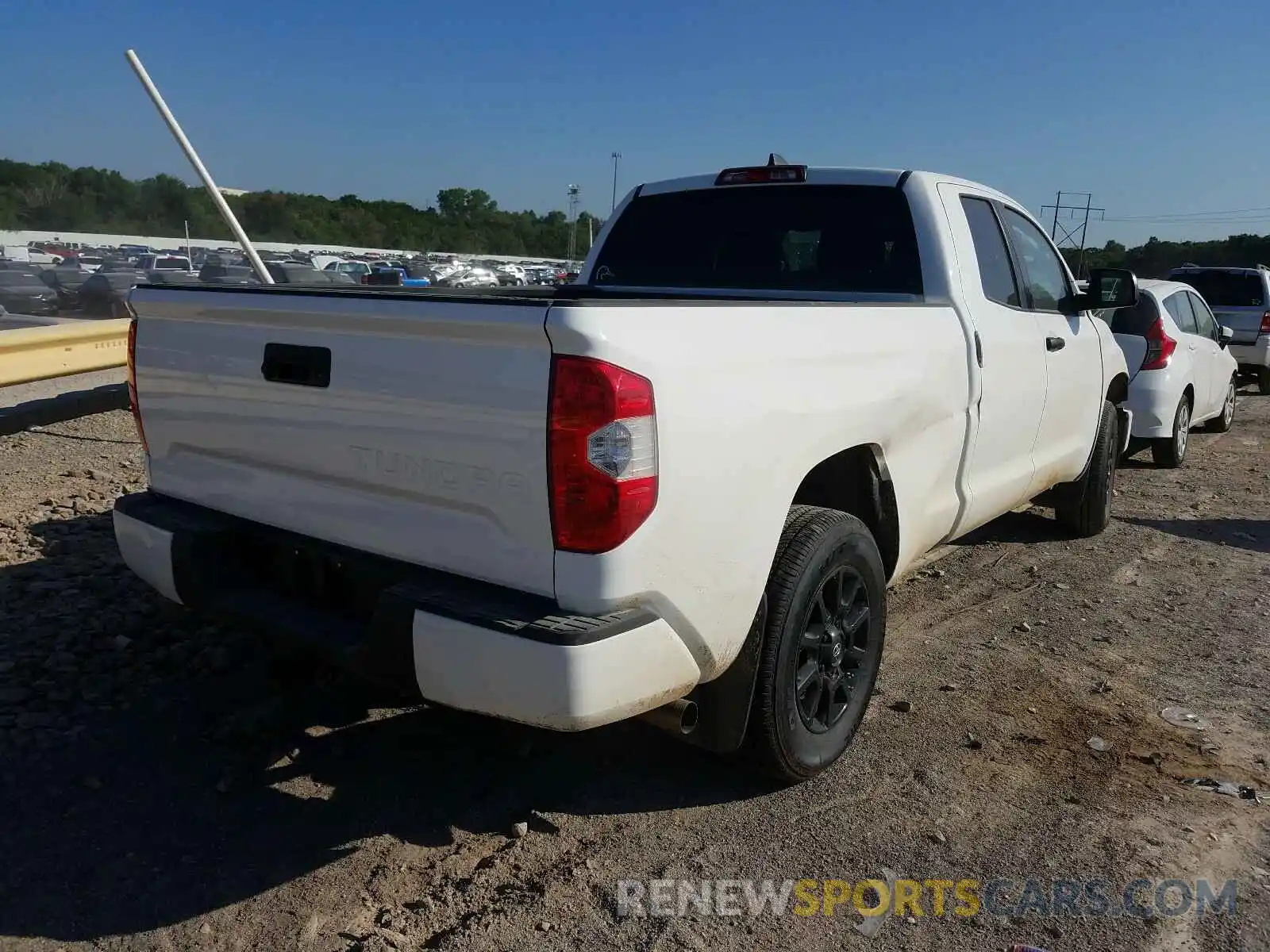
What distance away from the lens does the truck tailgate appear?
2436 mm

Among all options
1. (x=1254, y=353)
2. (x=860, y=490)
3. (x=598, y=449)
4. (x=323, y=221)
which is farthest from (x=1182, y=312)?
(x=323, y=221)

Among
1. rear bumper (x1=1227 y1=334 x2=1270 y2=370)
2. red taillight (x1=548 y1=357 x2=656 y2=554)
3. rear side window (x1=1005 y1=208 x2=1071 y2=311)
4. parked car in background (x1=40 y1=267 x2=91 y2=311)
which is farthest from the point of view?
parked car in background (x1=40 y1=267 x2=91 y2=311)

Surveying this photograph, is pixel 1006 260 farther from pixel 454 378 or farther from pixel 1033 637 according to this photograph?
pixel 454 378

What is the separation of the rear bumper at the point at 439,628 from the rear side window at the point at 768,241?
7.62 feet

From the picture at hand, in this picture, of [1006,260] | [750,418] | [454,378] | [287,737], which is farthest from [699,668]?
[1006,260]

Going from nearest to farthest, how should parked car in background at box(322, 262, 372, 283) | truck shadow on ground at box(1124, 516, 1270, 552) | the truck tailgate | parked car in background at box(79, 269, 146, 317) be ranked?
the truck tailgate < truck shadow on ground at box(1124, 516, 1270, 552) < parked car in background at box(79, 269, 146, 317) < parked car in background at box(322, 262, 372, 283)

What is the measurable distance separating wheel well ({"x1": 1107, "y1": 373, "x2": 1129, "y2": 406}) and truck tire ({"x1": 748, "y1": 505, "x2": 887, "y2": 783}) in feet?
12.5

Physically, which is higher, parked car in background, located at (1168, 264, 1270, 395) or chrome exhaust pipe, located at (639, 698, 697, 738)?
parked car in background, located at (1168, 264, 1270, 395)

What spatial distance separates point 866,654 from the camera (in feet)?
11.5

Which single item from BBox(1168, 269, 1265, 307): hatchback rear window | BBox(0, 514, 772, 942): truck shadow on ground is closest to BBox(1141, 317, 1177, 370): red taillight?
BBox(0, 514, 772, 942): truck shadow on ground

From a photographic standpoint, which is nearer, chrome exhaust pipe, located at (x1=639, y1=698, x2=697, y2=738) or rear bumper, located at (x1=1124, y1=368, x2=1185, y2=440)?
chrome exhaust pipe, located at (x1=639, y1=698, x2=697, y2=738)

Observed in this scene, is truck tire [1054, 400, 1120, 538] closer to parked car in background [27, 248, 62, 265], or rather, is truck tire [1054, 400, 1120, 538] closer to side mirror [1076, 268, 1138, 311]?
side mirror [1076, 268, 1138, 311]

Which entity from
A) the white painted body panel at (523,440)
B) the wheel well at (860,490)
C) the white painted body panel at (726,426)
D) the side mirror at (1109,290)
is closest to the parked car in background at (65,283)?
the white painted body panel at (523,440)

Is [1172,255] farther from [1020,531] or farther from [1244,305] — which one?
[1020,531]
